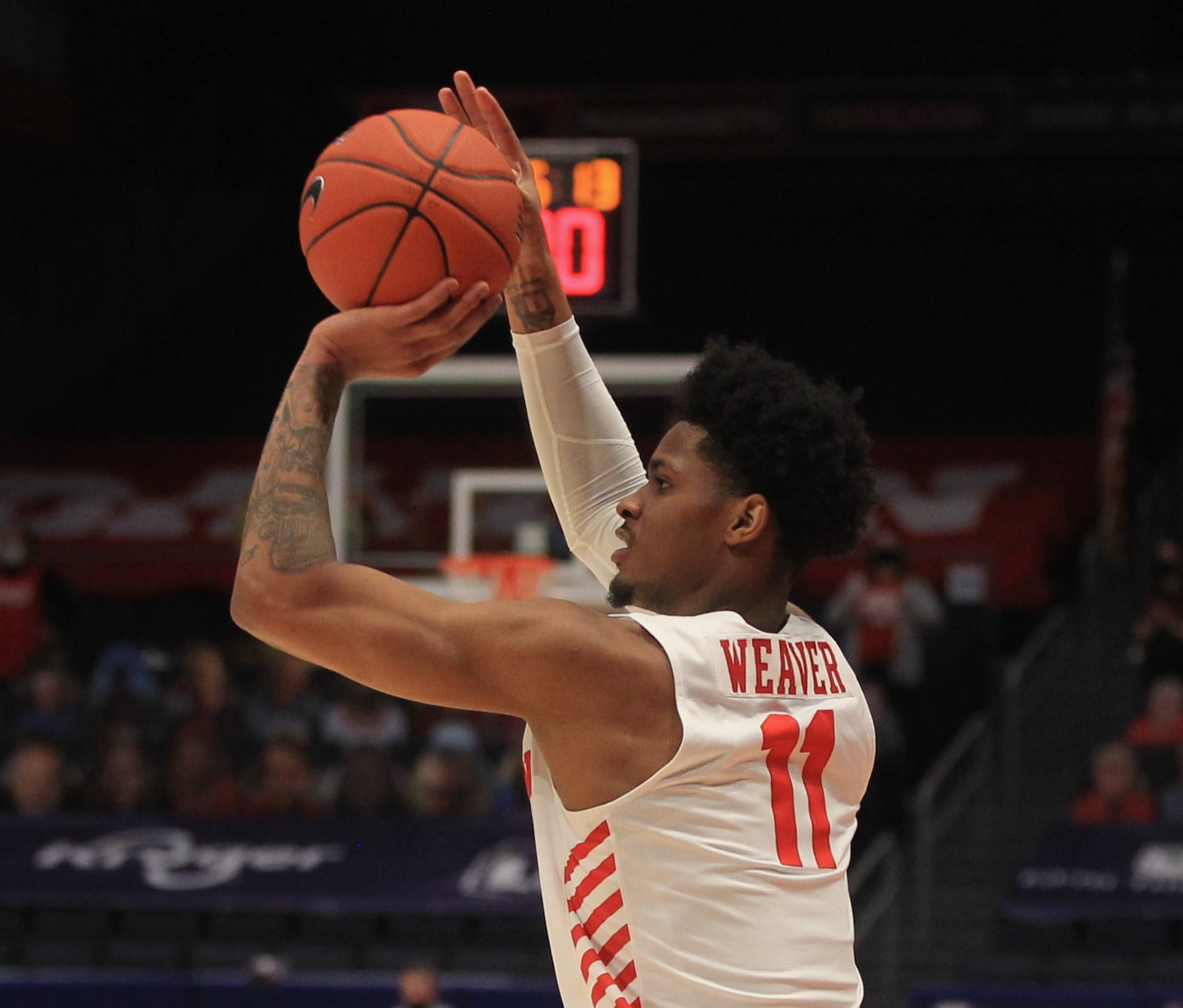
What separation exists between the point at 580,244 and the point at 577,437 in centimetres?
479

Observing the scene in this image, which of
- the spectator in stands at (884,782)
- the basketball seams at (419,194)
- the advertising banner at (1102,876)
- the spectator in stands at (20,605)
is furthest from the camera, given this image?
the spectator in stands at (20,605)

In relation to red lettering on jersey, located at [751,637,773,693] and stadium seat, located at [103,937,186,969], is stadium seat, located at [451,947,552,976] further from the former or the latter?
red lettering on jersey, located at [751,637,773,693]

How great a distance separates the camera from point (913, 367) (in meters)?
16.4

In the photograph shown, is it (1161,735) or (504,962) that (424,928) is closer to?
(504,962)

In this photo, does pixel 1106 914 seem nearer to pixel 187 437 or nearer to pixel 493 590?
pixel 493 590

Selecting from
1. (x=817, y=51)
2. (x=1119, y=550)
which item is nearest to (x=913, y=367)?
(x=817, y=51)

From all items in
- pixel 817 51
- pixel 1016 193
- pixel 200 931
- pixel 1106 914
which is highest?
pixel 817 51

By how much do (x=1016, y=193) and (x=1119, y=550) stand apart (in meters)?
4.01

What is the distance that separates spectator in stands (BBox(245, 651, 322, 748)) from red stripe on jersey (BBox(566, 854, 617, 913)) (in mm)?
8105

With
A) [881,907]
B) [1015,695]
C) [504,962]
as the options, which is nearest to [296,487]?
[504,962]

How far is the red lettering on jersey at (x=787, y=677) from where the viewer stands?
2.56 m

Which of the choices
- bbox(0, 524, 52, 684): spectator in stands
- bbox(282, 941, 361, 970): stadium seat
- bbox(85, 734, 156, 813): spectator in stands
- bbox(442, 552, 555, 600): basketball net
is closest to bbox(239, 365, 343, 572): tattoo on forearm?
bbox(442, 552, 555, 600): basketball net

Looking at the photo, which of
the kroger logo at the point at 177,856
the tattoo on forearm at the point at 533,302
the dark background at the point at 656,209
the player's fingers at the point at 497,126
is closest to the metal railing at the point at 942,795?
the kroger logo at the point at 177,856

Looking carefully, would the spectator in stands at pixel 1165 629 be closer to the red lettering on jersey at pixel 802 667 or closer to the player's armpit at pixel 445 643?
the red lettering on jersey at pixel 802 667
